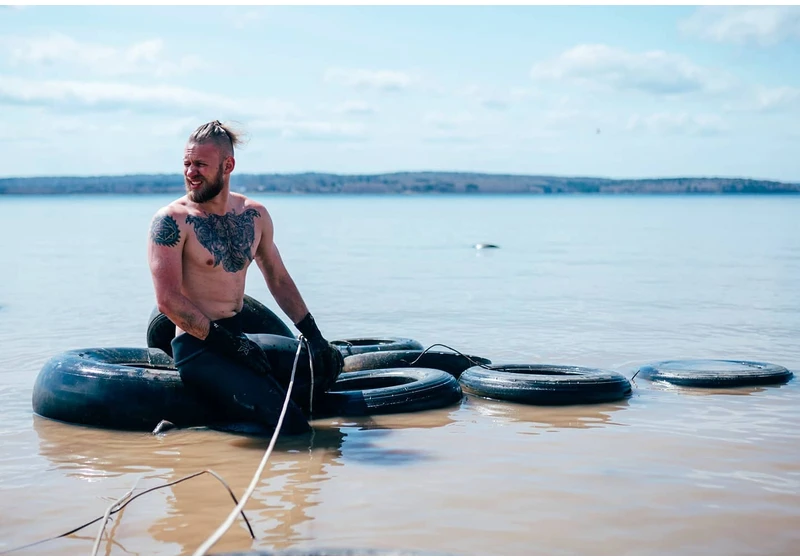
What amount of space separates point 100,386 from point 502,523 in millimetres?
4075

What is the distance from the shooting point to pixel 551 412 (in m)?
9.15

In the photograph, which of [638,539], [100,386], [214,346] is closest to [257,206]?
[214,346]

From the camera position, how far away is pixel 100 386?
834 cm

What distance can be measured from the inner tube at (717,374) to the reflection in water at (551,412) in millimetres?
1127

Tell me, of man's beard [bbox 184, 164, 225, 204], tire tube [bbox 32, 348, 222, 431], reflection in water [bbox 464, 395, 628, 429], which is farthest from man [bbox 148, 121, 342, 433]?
reflection in water [bbox 464, 395, 628, 429]

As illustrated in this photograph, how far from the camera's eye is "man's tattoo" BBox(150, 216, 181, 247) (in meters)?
7.68

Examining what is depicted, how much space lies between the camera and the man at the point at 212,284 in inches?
302

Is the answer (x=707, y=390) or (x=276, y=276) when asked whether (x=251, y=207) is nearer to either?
(x=276, y=276)

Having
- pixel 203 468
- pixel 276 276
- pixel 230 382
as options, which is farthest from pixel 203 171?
pixel 203 468

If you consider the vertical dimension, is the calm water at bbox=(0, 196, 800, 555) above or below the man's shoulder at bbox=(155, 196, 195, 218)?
below

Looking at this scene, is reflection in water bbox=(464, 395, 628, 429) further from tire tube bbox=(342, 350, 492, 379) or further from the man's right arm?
the man's right arm

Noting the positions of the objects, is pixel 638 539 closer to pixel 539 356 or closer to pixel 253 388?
pixel 253 388

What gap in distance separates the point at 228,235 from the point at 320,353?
4.31 feet

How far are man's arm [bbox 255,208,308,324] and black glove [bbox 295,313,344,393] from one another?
0.30 ft
